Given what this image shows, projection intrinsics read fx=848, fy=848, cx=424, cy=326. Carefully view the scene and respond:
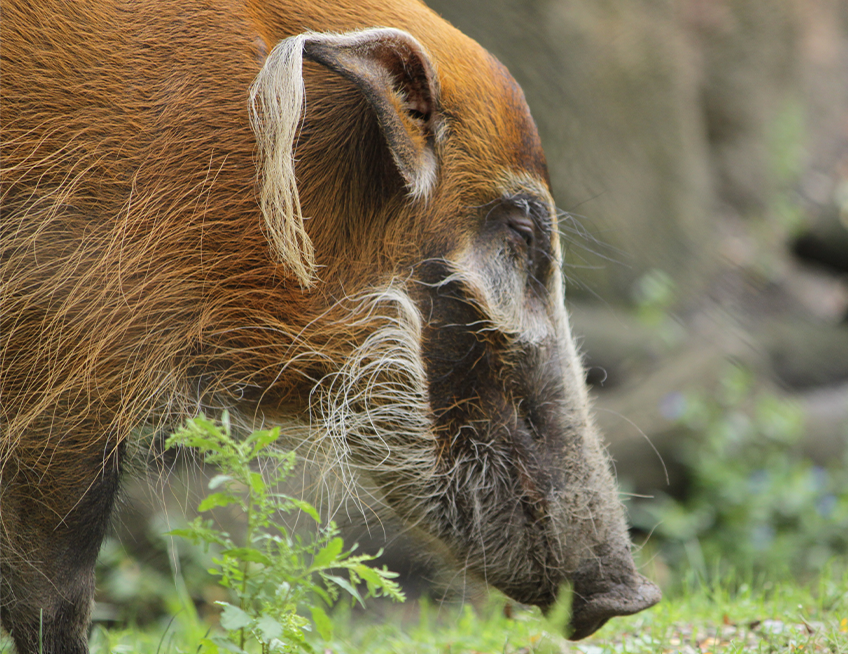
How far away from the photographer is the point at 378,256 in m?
2.17

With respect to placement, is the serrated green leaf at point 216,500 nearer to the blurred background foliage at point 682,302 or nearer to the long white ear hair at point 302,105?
the long white ear hair at point 302,105

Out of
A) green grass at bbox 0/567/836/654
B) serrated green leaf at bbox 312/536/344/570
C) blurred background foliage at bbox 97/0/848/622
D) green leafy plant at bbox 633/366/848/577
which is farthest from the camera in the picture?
green leafy plant at bbox 633/366/848/577

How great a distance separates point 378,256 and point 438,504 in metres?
0.71

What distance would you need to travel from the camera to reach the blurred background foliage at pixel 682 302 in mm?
4133

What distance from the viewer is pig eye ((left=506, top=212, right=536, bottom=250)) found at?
2.33 meters

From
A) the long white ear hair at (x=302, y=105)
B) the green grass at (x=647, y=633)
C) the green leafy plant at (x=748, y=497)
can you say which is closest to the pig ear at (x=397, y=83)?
the long white ear hair at (x=302, y=105)

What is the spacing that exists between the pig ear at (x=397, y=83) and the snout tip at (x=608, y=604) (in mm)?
1185

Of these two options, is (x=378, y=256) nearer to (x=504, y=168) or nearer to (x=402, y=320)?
(x=402, y=320)

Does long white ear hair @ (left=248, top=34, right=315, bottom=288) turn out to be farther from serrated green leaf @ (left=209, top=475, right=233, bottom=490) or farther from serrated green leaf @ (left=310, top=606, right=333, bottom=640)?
serrated green leaf @ (left=310, top=606, right=333, bottom=640)

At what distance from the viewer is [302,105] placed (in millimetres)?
2082

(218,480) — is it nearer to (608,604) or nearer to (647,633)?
(608,604)

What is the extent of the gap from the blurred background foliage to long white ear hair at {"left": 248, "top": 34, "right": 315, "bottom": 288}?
3.03ft

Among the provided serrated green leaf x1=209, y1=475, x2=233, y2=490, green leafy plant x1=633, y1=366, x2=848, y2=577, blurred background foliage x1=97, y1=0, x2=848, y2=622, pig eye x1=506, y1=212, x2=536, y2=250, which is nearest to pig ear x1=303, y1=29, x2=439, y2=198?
pig eye x1=506, y1=212, x2=536, y2=250

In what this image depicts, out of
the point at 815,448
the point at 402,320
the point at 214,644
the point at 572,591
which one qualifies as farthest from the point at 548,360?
the point at 815,448
